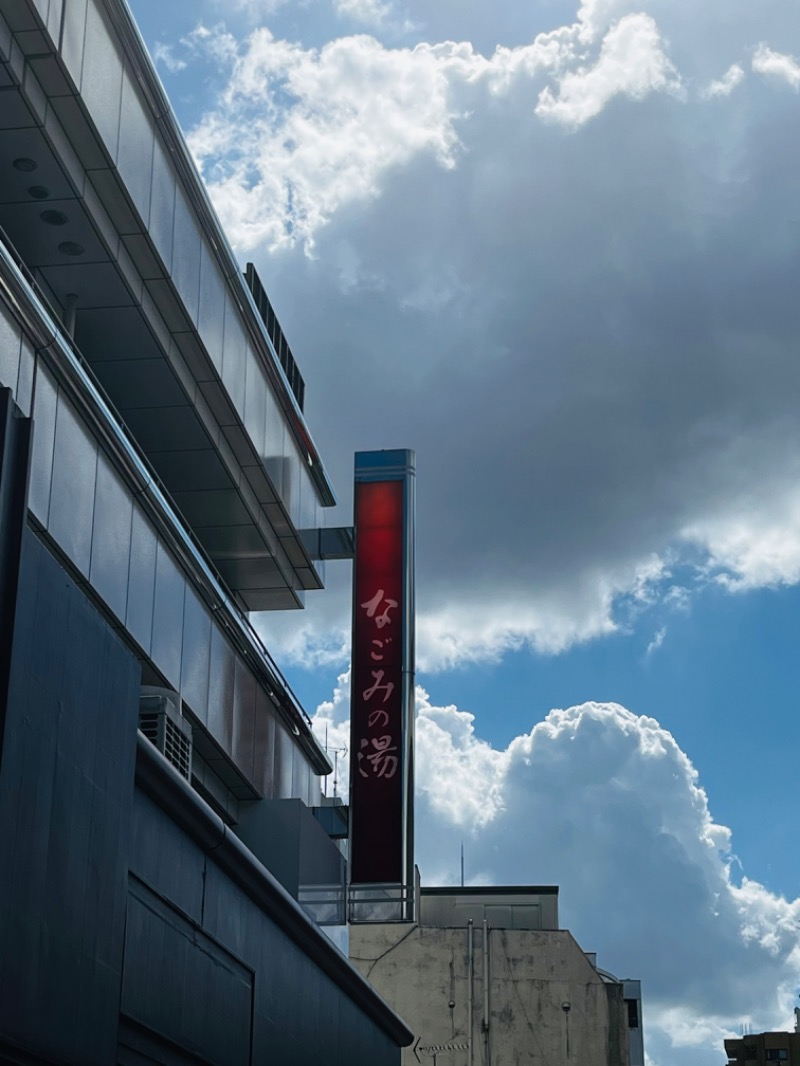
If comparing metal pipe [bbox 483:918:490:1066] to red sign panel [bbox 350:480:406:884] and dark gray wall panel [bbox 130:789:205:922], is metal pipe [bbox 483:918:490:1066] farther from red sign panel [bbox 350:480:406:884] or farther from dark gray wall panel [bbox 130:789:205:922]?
dark gray wall panel [bbox 130:789:205:922]

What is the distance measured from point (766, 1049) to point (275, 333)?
13282cm

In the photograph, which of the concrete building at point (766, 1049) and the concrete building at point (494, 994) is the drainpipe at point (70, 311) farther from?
the concrete building at point (766, 1049)

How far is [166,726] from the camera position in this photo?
2186 cm

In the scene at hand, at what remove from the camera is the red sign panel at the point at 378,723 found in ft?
88.2

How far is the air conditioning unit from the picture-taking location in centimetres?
2164

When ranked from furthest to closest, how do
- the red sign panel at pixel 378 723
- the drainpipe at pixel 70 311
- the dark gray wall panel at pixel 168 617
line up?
the red sign panel at pixel 378 723 → the drainpipe at pixel 70 311 → the dark gray wall panel at pixel 168 617

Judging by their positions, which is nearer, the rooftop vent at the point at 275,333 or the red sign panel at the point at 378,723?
the red sign panel at the point at 378,723

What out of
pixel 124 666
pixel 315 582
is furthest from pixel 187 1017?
pixel 315 582

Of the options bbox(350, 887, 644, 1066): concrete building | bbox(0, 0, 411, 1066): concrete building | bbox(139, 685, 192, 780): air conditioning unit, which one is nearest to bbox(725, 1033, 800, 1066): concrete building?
bbox(350, 887, 644, 1066): concrete building

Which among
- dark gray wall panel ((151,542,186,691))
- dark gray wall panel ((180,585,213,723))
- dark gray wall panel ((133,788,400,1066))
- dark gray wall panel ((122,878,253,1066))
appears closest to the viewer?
dark gray wall panel ((122,878,253,1066))

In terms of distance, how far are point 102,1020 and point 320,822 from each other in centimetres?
1726

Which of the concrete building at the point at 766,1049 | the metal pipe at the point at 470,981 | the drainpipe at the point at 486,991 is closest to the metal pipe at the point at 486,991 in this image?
the drainpipe at the point at 486,991

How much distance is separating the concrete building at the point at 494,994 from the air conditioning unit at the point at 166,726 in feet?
135

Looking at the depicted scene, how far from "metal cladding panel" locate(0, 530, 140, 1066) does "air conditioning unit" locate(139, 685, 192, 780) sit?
258 inches
